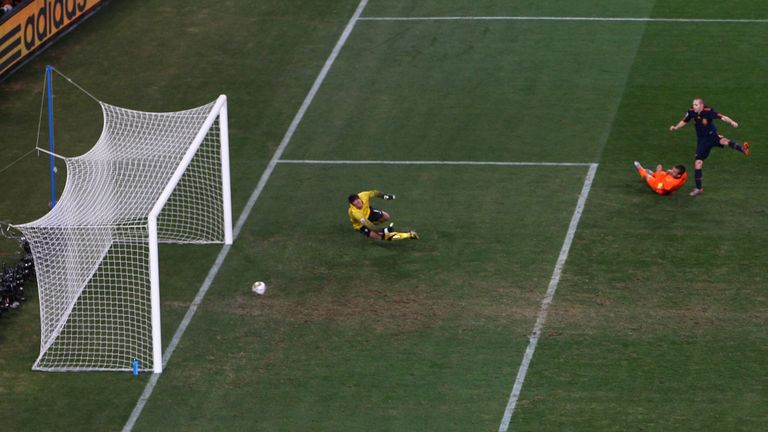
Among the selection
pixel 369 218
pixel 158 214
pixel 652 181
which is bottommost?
pixel 652 181

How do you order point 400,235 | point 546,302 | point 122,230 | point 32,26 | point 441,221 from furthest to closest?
1. point 32,26
2. point 441,221
3. point 122,230
4. point 400,235
5. point 546,302

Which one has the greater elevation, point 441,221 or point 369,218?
point 369,218

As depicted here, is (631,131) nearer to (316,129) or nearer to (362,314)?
(316,129)

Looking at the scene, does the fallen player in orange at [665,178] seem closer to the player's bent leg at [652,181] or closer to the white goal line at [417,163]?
the player's bent leg at [652,181]

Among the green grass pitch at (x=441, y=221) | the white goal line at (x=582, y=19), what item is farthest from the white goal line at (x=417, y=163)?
the white goal line at (x=582, y=19)

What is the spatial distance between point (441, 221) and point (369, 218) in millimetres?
1335

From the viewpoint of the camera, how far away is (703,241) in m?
24.9

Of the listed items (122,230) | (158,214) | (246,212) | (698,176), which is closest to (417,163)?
(246,212)

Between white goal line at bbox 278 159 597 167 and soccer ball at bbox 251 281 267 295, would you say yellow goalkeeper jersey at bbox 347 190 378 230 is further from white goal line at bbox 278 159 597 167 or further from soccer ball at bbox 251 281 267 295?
white goal line at bbox 278 159 597 167

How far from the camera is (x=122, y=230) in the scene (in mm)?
25375

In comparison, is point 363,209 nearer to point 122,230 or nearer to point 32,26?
point 122,230

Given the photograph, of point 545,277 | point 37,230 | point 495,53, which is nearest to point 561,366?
point 545,277

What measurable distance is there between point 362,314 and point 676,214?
Result: 6.11 m

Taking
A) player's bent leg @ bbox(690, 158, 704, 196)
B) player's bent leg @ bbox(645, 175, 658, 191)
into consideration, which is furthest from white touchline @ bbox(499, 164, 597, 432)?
player's bent leg @ bbox(690, 158, 704, 196)
